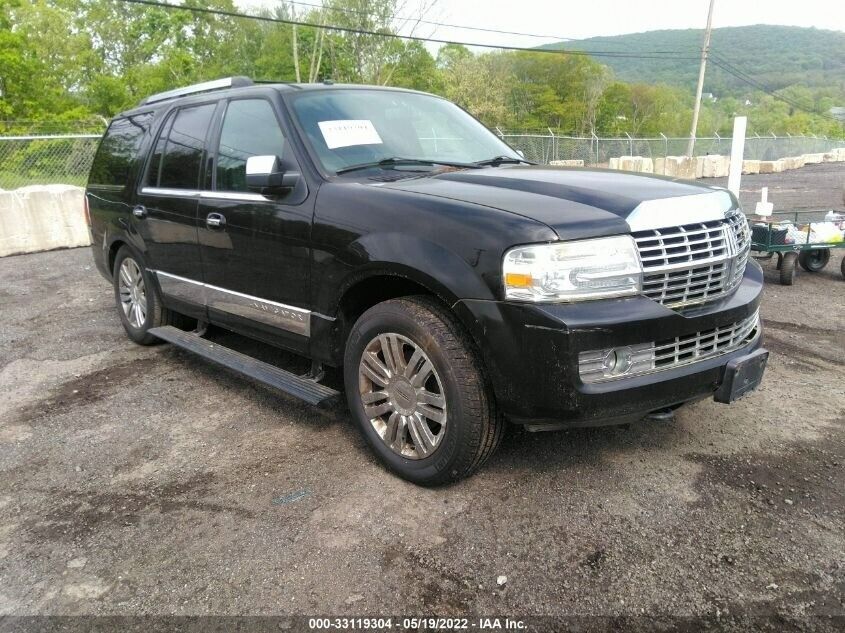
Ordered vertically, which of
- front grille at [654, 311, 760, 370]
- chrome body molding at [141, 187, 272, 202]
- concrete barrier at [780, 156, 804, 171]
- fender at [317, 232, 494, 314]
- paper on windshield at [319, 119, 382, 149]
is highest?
paper on windshield at [319, 119, 382, 149]

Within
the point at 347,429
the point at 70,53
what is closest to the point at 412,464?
the point at 347,429

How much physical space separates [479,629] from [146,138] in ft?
14.3

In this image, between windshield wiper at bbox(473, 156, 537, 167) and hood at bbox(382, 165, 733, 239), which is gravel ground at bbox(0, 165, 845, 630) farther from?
windshield wiper at bbox(473, 156, 537, 167)

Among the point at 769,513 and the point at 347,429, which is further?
the point at 347,429

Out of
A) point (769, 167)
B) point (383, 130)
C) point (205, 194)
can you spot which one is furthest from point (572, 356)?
point (769, 167)

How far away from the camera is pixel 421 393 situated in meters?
3.02

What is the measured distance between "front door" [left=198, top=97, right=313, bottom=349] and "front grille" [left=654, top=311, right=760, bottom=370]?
1.83m

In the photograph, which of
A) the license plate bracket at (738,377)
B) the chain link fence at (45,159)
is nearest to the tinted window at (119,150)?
the license plate bracket at (738,377)

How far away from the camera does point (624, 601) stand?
2.36m

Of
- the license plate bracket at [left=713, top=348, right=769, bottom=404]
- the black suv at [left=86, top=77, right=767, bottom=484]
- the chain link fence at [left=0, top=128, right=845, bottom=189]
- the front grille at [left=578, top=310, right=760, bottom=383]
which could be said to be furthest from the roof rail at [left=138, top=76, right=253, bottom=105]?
the license plate bracket at [left=713, top=348, right=769, bottom=404]

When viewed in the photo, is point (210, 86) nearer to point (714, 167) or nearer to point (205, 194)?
point (205, 194)

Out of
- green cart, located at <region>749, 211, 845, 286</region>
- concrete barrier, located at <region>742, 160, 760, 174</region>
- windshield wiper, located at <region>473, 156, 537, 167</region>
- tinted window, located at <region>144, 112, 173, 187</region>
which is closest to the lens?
windshield wiper, located at <region>473, 156, 537, 167</region>

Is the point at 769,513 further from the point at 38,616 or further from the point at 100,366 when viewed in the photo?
the point at 100,366

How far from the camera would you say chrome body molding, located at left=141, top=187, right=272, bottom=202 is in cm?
379
